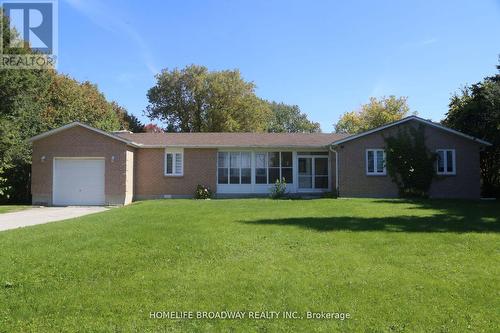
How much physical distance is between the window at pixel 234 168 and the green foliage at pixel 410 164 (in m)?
7.68

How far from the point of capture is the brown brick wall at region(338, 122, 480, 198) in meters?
23.3

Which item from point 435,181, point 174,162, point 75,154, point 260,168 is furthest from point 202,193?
point 435,181

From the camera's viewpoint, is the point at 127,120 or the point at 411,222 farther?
the point at 127,120

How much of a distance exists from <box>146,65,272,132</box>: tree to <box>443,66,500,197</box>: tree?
88.7 ft

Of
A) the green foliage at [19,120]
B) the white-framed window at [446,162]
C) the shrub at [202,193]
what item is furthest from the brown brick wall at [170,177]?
the white-framed window at [446,162]

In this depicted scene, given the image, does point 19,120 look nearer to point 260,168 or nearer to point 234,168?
point 234,168

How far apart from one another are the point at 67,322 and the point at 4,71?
2441 cm

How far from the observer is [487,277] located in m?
7.33

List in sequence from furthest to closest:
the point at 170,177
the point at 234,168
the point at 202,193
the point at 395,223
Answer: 1. the point at 234,168
2. the point at 170,177
3. the point at 202,193
4. the point at 395,223

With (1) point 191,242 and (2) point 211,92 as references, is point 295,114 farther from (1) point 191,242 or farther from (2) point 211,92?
(1) point 191,242

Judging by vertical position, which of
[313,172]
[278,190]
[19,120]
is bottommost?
[278,190]

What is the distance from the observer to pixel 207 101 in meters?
51.2

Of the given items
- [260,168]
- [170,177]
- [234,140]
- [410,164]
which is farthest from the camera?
[234,140]

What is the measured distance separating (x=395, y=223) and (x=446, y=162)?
13151 mm
